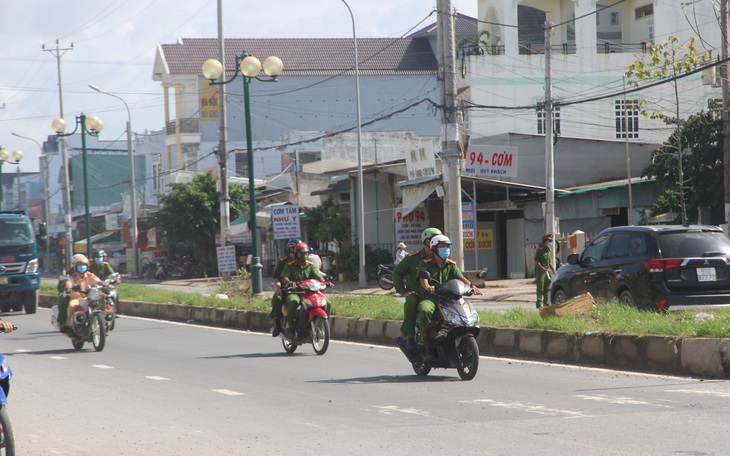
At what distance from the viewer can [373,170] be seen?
37969 millimetres

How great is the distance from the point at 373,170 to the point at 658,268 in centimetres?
2421

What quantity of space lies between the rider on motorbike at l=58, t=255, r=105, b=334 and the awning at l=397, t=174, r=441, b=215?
17.3m

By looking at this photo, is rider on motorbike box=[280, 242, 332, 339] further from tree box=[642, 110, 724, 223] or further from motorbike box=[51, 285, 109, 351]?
tree box=[642, 110, 724, 223]

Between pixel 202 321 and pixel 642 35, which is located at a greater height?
pixel 642 35

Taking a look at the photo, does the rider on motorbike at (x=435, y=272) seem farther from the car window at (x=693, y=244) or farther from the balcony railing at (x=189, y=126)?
the balcony railing at (x=189, y=126)

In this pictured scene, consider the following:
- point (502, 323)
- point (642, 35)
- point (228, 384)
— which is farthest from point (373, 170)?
point (228, 384)

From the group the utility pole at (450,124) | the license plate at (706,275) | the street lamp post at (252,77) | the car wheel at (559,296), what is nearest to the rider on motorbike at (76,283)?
the street lamp post at (252,77)

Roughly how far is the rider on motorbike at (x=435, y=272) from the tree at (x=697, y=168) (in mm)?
22314

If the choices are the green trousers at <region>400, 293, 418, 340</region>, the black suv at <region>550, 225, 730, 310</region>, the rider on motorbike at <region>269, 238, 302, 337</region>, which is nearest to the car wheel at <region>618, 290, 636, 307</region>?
the black suv at <region>550, 225, 730, 310</region>

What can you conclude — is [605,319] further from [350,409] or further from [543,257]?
[543,257]

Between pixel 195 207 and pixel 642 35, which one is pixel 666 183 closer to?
pixel 642 35

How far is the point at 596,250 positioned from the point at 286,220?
54.1 feet

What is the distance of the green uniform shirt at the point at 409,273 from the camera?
11.0m

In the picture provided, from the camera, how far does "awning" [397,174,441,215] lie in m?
32.8
